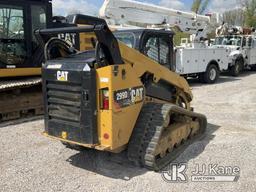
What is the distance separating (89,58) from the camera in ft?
16.0

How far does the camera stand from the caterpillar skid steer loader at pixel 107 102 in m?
4.59

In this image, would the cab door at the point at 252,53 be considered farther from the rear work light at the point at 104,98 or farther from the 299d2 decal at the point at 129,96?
the rear work light at the point at 104,98

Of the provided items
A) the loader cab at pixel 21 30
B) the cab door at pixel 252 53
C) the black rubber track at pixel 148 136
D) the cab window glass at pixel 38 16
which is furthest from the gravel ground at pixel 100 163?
the cab door at pixel 252 53

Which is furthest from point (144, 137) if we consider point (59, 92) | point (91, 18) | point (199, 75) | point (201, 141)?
point (199, 75)

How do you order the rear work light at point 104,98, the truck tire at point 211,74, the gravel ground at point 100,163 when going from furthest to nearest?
1. the truck tire at point 211,74
2. the gravel ground at point 100,163
3. the rear work light at point 104,98

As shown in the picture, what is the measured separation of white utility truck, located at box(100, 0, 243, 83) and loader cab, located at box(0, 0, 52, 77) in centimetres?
359

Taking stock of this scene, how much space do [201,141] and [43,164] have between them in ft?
9.24

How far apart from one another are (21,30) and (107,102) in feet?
15.9

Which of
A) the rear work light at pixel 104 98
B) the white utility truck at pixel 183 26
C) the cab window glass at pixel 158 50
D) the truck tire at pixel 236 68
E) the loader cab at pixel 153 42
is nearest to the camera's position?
the rear work light at pixel 104 98

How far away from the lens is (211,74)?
50.0 ft

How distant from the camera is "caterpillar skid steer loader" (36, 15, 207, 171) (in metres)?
4.59

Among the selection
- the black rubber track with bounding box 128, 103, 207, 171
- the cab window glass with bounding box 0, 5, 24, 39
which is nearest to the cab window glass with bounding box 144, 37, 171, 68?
the black rubber track with bounding box 128, 103, 207, 171

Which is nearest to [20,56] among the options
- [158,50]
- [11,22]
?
[11,22]

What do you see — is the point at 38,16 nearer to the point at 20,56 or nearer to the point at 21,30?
the point at 21,30
